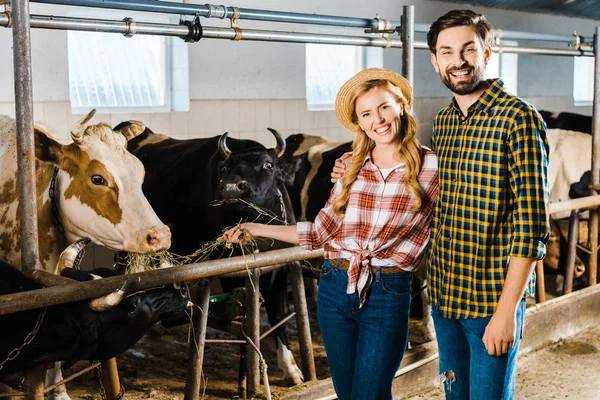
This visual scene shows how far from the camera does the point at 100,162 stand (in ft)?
12.1

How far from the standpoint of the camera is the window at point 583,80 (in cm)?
1338

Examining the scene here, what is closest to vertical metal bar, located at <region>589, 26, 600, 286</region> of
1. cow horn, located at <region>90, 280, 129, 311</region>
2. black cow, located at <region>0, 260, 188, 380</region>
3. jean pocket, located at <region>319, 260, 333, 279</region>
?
jean pocket, located at <region>319, 260, 333, 279</region>

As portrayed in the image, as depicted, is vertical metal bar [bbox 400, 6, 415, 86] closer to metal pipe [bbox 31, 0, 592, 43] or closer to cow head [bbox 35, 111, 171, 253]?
metal pipe [bbox 31, 0, 592, 43]

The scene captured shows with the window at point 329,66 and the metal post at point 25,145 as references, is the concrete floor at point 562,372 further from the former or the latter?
the window at point 329,66

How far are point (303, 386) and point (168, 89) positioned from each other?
13.4 ft

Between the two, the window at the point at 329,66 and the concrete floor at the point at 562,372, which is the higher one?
the window at the point at 329,66

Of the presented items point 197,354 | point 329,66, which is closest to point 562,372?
point 197,354

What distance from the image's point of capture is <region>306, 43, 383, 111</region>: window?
8984 millimetres

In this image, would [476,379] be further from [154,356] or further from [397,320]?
[154,356]

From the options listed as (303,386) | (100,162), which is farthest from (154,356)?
(100,162)

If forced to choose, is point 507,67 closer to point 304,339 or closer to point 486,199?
point 304,339

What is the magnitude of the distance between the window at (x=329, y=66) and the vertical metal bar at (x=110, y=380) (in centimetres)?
565

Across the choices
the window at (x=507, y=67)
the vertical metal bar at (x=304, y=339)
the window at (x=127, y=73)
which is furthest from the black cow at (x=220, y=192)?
the window at (x=507, y=67)

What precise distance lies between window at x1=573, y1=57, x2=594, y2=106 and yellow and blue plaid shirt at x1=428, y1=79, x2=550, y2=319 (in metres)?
11.6
